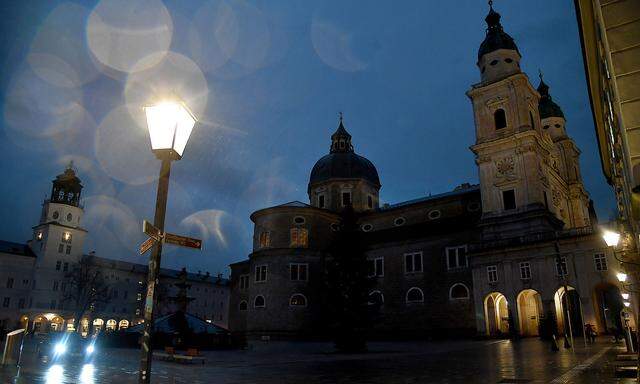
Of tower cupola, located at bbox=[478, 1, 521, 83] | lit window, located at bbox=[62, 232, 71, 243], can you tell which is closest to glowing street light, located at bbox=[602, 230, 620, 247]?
tower cupola, located at bbox=[478, 1, 521, 83]

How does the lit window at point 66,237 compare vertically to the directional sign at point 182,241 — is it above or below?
above

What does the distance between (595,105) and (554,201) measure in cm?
3525

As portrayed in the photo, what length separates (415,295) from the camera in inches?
1832

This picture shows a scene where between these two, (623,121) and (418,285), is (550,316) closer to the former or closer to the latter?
(418,285)

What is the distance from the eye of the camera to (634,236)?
11875mm

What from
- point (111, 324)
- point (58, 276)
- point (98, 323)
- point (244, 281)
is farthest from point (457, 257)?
point (111, 324)

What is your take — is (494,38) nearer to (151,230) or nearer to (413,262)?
(413,262)

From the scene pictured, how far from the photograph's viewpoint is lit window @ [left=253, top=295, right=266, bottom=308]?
165 feet

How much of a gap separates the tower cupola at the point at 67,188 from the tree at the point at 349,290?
6561 centimetres

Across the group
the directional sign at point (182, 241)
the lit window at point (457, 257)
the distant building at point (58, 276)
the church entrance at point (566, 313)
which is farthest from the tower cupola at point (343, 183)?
the directional sign at point (182, 241)

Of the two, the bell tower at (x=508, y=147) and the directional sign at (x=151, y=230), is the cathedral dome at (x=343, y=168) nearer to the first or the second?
the bell tower at (x=508, y=147)

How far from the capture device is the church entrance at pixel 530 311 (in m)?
38.8

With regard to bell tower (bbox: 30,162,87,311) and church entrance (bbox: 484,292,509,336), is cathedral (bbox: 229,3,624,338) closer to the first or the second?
church entrance (bbox: 484,292,509,336)

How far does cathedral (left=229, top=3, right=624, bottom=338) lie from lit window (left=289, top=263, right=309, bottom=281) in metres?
0.11
